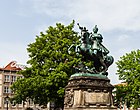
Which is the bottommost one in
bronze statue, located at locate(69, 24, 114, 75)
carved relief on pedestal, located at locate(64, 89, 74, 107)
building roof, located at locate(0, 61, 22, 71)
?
carved relief on pedestal, located at locate(64, 89, 74, 107)

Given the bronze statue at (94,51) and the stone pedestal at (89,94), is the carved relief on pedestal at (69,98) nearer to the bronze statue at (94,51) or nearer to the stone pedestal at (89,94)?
the stone pedestal at (89,94)

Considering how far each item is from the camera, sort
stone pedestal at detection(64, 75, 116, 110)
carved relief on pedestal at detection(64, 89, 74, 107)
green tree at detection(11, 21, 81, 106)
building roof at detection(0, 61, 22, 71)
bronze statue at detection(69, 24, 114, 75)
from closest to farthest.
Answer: stone pedestal at detection(64, 75, 116, 110), carved relief on pedestal at detection(64, 89, 74, 107), bronze statue at detection(69, 24, 114, 75), green tree at detection(11, 21, 81, 106), building roof at detection(0, 61, 22, 71)

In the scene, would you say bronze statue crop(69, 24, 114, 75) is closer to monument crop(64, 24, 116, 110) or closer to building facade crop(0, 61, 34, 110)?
monument crop(64, 24, 116, 110)

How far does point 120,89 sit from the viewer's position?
3772 centimetres

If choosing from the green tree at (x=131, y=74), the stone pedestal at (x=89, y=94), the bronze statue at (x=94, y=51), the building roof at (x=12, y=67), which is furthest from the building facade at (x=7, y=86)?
the stone pedestal at (x=89, y=94)

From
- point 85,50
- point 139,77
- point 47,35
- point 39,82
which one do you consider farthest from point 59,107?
point 85,50

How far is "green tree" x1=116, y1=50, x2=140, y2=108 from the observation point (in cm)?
3588

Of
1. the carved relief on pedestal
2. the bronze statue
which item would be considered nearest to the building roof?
the bronze statue

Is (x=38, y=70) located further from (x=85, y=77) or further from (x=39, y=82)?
(x=85, y=77)

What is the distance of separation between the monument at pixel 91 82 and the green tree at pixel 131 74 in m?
17.0

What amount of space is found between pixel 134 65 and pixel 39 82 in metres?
13.1

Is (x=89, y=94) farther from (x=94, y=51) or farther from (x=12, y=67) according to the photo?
(x=12, y=67)

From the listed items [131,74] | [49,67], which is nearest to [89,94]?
[49,67]

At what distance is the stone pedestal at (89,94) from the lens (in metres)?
17.8
